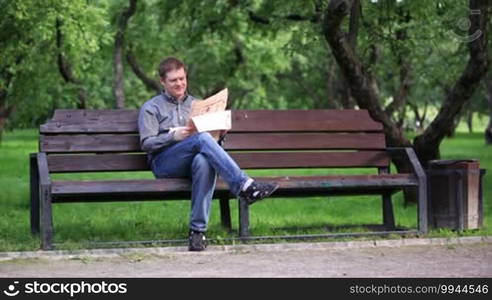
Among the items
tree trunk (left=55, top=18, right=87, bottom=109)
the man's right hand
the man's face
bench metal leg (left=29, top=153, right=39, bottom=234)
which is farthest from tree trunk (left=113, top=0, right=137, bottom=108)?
the man's right hand

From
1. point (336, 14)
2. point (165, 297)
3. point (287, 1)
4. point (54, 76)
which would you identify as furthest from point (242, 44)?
point (165, 297)

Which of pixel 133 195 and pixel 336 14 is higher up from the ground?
pixel 336 14

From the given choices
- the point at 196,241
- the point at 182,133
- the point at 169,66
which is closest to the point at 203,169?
the point at 182,133

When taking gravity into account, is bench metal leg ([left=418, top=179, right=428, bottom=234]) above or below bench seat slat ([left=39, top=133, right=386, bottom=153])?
below

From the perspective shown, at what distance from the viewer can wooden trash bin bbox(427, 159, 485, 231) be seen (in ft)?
28.1

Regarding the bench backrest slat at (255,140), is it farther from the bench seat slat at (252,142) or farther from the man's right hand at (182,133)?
the man's right hand at (182,133)

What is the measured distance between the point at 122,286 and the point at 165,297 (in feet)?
1.21

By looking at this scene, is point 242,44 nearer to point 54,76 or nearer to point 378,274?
point 54,76


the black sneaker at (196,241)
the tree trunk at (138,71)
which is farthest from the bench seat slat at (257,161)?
the tree trunk at (138,71)

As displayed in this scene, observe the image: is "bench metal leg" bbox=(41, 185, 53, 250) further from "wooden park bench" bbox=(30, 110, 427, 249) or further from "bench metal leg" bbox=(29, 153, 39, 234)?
"bench metal leg" bbox=(29, 153, 39, 234)

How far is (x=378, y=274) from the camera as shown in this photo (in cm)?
638

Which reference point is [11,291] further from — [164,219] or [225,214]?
[164,219]

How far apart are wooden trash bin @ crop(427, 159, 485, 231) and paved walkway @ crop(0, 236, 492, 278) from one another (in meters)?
0.54

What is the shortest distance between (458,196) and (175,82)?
2.52 m
